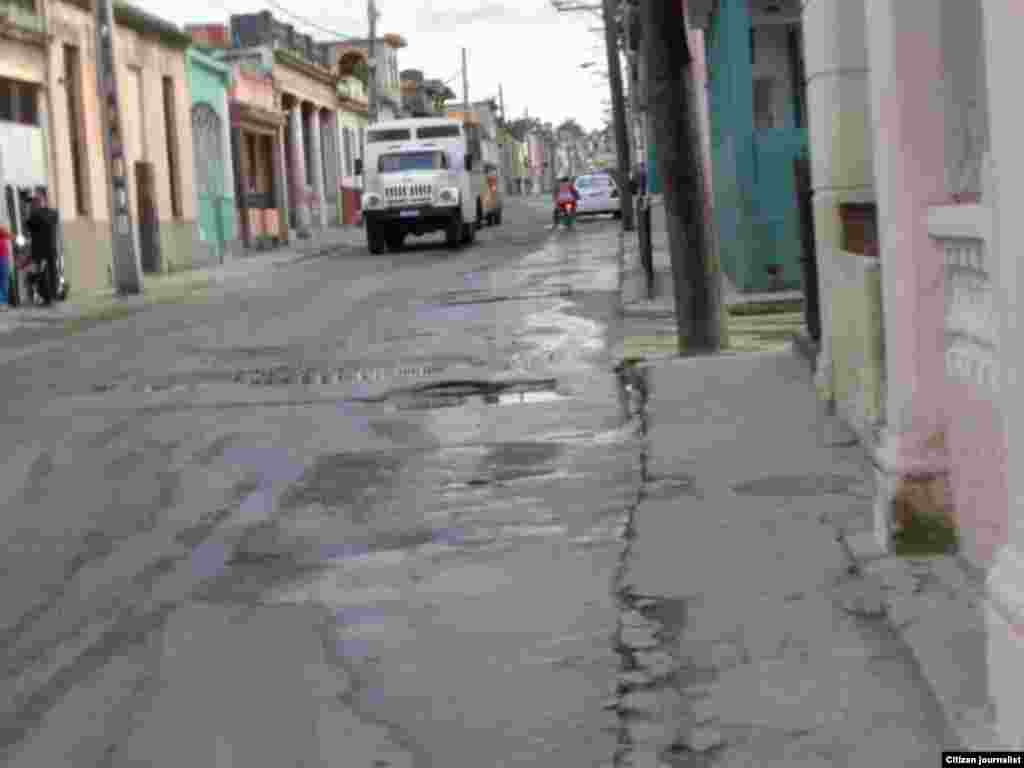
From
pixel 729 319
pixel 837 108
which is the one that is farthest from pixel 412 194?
pixel 837 108

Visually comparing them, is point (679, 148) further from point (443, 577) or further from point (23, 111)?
point (23, 111)

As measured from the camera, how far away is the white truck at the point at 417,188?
134 feet

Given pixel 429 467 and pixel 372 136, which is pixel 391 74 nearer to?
pixel 372 136

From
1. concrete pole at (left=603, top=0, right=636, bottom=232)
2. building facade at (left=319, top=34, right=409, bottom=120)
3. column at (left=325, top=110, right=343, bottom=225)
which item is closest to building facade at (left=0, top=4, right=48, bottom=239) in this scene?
concrete pole at (left=603, top=0, right=636, bottom=232)

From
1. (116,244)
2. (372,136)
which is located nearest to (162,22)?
(372,136)

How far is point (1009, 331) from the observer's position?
13.2 ft

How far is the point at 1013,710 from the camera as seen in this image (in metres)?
4.04

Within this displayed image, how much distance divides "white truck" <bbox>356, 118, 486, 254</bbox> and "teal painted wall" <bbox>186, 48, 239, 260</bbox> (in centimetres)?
486

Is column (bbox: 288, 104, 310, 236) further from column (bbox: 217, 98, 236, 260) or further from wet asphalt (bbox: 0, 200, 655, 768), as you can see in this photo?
wet asphalt (bbox: 0, 200, 655, 768)

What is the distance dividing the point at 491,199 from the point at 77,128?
2185cm

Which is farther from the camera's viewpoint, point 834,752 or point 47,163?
point 47,163

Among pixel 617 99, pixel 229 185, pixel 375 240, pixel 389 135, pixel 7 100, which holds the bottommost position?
pixel 375 240

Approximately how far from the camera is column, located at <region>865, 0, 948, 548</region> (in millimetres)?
5812

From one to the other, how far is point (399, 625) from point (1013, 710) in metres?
2.56
